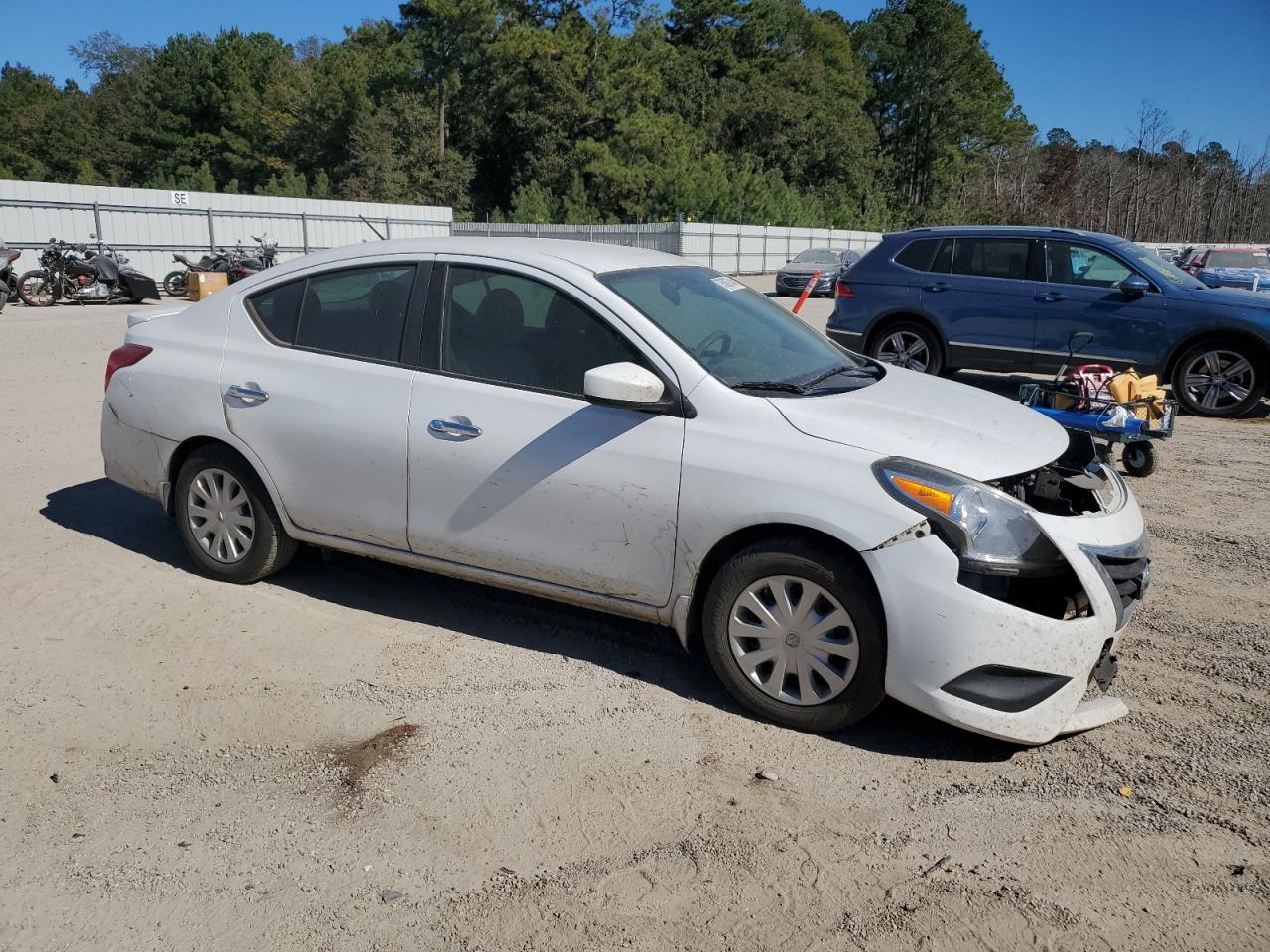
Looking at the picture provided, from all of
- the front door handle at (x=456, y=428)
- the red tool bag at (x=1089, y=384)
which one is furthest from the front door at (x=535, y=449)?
the red tool bag at (x=1089, y=384)

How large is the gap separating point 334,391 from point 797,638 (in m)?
2.33

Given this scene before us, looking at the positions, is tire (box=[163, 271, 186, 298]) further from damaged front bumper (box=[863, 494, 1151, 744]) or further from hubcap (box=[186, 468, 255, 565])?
damaged front bumper (box=[863, 494, 1151, 744])

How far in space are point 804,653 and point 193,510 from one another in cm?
320

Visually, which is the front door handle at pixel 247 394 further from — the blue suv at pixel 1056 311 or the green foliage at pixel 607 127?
the green foliage at pixel 607 127

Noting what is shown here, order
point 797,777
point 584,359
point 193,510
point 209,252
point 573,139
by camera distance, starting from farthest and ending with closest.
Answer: point 573,139 < point 209,252 < point 193,510 < point 584,359 < point 797,777

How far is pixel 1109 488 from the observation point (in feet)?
13.8

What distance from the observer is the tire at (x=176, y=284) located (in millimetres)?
22953

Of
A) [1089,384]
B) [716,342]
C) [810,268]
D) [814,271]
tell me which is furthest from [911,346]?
[810,268]

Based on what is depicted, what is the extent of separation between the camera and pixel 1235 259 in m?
22.8

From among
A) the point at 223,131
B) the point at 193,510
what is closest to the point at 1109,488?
the point at 193,510

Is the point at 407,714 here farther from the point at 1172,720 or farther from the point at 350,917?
the point at 1172,720

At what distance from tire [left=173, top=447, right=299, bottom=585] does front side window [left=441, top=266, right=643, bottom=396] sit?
1.26 meters

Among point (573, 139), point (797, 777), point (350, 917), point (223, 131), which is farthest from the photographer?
point (223, 131)

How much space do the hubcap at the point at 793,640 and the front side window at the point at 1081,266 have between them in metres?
8.09
